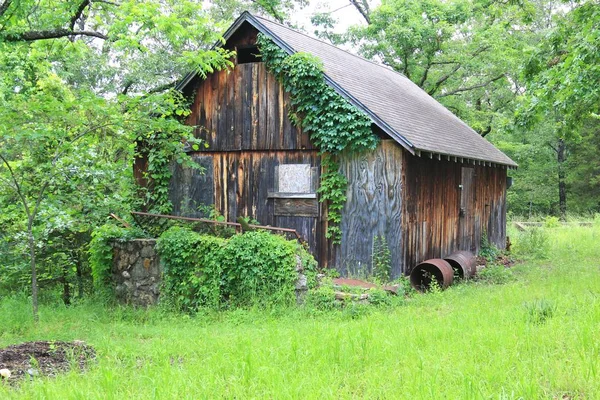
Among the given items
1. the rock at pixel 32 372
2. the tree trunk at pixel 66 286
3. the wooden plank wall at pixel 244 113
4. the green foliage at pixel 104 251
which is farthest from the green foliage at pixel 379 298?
the tree trunk at pixel 66 286

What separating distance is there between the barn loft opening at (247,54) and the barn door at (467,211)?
641 centimetres

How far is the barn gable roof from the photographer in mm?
11039

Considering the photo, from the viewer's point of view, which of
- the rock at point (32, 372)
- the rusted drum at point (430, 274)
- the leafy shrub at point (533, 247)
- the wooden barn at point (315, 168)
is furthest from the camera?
the leafy shrub at point (533, 247)

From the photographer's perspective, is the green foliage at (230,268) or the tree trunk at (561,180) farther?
Result: the tree trunk at (561,180)

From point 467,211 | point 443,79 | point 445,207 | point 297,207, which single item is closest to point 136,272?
point 297,207

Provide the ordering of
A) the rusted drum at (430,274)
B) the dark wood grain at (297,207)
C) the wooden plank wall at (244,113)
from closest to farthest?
the rusted drum at (430,274), the dark wood grain at (297,207), the wooden plank wall at (244,113)

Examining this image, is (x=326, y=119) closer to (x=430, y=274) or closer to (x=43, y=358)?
(x=430, y=274)

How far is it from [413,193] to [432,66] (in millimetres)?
17697

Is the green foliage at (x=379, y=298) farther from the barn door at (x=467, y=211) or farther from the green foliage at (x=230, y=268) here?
the barn door at (x=467, y=211)

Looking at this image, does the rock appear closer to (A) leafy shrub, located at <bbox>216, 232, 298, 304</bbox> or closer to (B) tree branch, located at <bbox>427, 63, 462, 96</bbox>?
(A) leafy shrub, located at <bbox>216, 232, 298, 304</bbox>

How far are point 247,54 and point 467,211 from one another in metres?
7.53

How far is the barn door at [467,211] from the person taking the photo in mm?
14367

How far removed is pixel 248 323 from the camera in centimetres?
898

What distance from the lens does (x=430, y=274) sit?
1146cm
